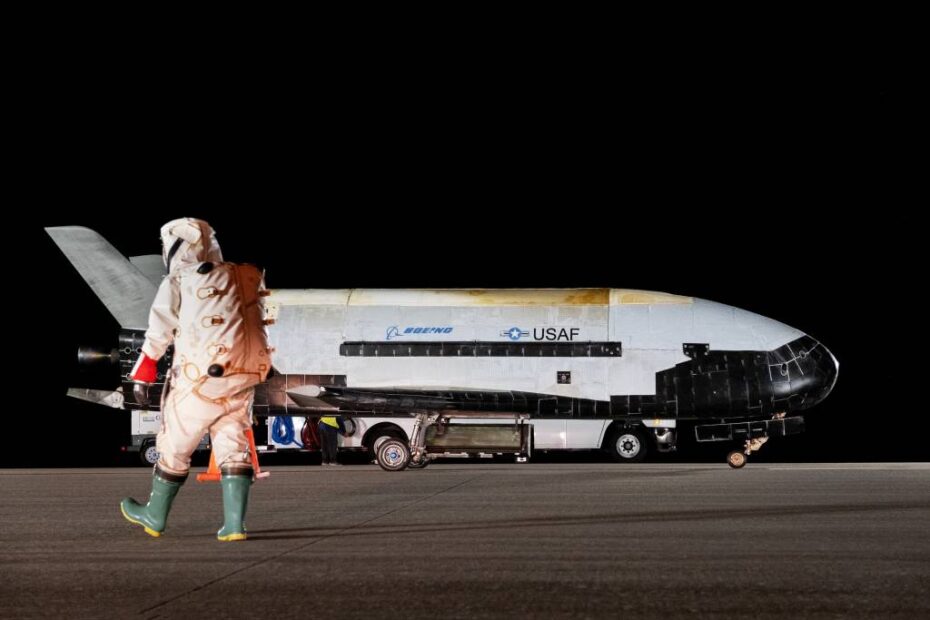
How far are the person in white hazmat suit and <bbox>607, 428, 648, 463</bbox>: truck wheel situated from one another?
25438 mm

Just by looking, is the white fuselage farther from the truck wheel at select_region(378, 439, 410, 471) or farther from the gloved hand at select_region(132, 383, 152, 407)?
the gloved hand at select_region(132, 383, 152, 407)

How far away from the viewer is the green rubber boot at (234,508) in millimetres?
7723

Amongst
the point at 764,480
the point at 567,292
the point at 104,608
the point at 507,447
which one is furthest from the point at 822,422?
the point at 104,608

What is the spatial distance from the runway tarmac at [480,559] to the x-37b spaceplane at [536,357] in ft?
57.3

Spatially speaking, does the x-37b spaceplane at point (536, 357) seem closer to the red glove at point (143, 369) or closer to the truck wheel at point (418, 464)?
the truck wheel at point (418, 464)

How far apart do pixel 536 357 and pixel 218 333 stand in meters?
21.8

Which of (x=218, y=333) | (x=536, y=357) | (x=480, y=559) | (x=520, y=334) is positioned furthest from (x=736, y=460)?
(x=480, y=559)

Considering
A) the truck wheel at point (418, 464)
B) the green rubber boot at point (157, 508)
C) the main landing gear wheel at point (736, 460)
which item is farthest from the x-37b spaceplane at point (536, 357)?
the green rubber boot at point (157, 508)

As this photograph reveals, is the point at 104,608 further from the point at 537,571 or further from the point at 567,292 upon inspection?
the point at 567,292

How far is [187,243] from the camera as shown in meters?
8.55

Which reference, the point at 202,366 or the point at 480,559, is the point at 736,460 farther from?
the point at 480,559

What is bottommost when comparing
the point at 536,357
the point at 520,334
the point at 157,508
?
the point at 157,508

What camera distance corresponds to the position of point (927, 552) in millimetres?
6797

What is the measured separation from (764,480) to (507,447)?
9.92 meters
